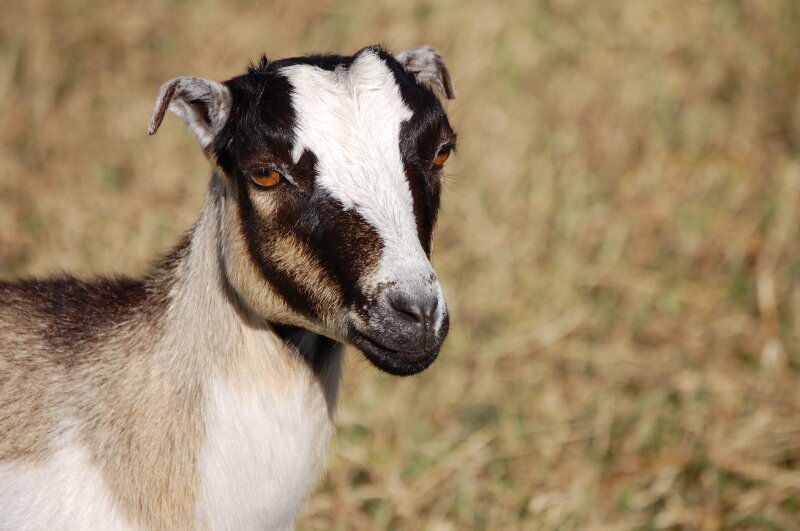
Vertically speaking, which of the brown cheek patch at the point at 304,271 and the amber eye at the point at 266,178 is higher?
the amber eye at the point at 266,178

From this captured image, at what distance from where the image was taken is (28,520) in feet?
12.5

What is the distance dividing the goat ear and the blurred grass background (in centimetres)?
285

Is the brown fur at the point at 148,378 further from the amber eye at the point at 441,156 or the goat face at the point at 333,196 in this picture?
the amber eye at the point at 441,156

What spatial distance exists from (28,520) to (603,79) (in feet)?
28.3

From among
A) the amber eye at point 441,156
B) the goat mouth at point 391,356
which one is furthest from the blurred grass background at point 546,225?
the amber eye at point 441,156

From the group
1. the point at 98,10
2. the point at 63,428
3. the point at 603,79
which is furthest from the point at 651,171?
the point at 63,428

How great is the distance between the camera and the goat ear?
4.59 meters

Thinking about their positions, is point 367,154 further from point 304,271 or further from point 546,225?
point 546,225

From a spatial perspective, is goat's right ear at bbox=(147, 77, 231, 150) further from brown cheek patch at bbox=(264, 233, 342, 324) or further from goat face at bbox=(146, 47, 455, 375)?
brown cheek patch at bbox=(264, 233, 342, 324)

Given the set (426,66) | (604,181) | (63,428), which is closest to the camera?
(63,428)

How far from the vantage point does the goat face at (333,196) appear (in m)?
3.54

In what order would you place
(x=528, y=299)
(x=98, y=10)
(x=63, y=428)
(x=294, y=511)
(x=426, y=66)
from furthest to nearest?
(x=98, y=10) < (x=528, y=299) < (x=426, y=66) < (x=294, y=511) < (x=63, y=428)

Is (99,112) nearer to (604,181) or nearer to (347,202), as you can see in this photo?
(604,181)

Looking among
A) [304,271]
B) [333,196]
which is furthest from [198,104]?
[304,271]
